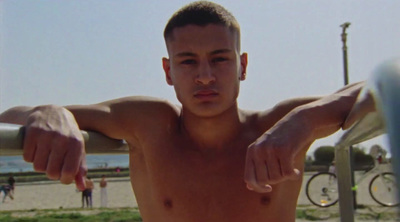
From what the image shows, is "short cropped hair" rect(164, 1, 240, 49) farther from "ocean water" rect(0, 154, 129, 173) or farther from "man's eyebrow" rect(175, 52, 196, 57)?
"ocean water" rect(0, 154, 129, 173)

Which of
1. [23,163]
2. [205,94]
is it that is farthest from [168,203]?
[23,163]

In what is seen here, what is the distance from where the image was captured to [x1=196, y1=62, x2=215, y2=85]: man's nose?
6.34 ft

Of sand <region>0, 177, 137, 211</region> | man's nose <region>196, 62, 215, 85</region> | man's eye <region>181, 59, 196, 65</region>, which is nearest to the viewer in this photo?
man's nose <region>196, 62, 215, 85</region>

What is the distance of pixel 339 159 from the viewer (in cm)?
179

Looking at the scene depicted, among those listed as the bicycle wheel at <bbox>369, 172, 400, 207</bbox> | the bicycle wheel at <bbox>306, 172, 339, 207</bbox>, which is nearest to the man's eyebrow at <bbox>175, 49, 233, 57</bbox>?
the bicycle wheel at <bbox>369, 172, 400, 207</bbox>

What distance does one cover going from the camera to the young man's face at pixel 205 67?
197 cm

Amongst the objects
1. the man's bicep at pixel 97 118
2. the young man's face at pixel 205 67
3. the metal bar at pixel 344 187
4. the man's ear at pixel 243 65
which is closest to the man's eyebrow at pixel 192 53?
the young man's face at pixel 205 67

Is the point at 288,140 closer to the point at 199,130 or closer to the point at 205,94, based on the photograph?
the point at 205,94

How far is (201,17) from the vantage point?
7.04 feet

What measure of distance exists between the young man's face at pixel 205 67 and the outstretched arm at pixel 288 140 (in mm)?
515

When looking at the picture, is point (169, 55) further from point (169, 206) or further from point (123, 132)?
point (169, 206)

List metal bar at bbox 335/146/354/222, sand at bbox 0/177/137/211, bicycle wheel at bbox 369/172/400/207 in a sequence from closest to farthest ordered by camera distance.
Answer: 1. bicycle wheel at bbox 369/172/400/207
2. metal bar at bbox 335/146/354/222
3. sand at bbox 0/177/137/211

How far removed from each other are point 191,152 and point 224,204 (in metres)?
0.27

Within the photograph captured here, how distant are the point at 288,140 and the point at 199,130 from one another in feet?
3.26
